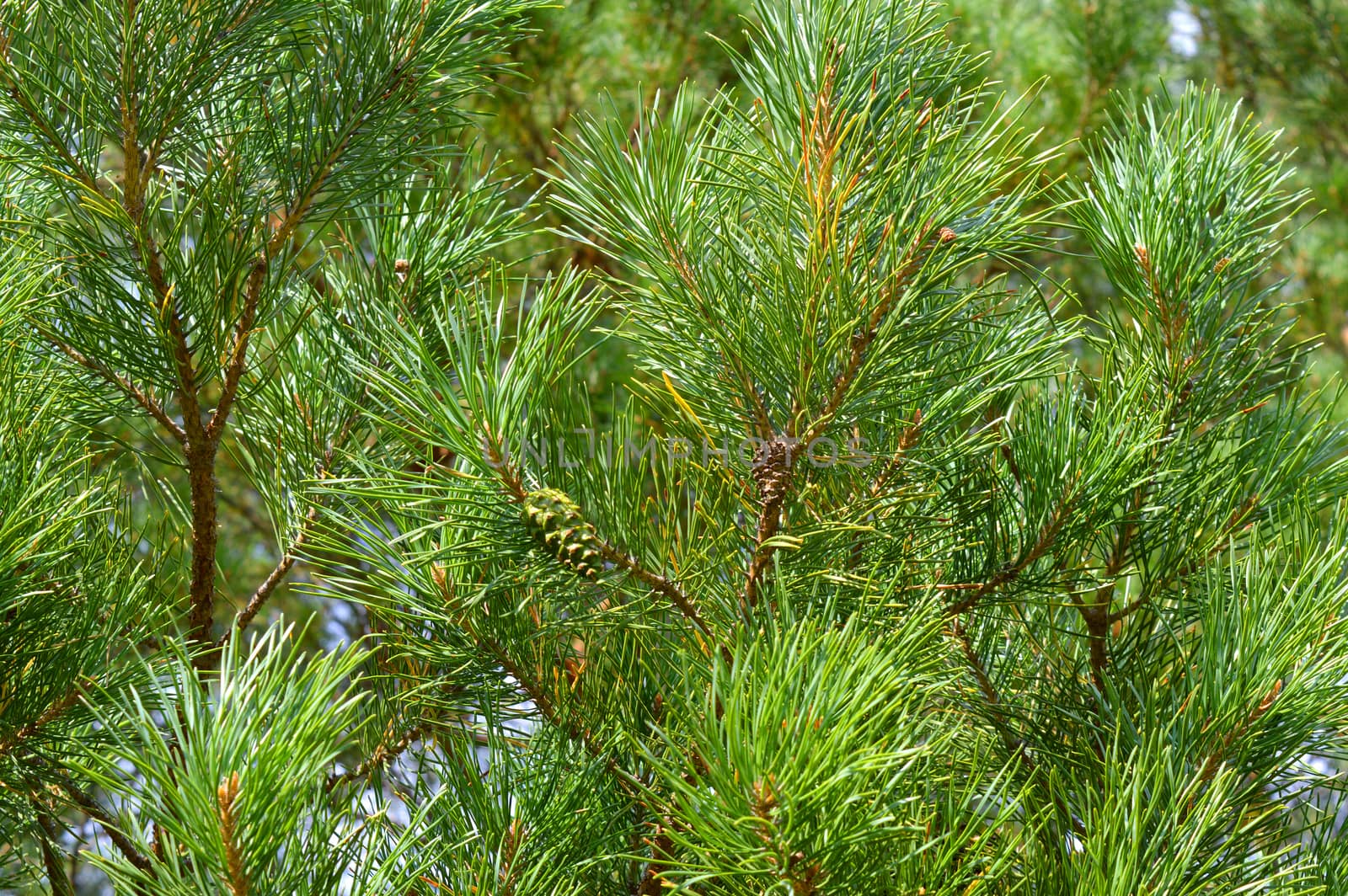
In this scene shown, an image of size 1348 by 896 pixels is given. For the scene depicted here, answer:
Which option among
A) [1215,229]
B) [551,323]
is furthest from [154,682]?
[1215,229]

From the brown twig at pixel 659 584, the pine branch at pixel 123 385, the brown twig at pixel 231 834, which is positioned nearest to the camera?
the brown twig at pixel 231 834

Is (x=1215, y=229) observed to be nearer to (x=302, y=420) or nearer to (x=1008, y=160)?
(x=1008, y=160)

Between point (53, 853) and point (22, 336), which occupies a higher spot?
point (22, 336)

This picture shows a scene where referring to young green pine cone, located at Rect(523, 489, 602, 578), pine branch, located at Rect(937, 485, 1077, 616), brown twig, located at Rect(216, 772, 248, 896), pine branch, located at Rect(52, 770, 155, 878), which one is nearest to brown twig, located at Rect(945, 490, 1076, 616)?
pine branch, located at Rect(937, 485, 1077, 616)

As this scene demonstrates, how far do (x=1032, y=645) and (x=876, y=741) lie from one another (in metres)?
0.32

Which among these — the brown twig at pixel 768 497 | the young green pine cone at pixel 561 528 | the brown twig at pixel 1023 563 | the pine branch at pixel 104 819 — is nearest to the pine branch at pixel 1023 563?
the brown twig at pixel 1023 563

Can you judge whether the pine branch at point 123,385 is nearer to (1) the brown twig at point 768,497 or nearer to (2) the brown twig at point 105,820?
(2) the brown twig at point 105,820

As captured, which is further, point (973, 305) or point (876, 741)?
point (973, 305)

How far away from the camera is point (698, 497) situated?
2.30 ft

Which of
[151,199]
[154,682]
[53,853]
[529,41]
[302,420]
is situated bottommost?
[53,853]

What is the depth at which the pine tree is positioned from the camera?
560 millimetres

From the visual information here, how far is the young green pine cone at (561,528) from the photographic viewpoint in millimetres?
584

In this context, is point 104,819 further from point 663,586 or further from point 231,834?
point 663,586

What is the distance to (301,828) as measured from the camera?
568 mm
